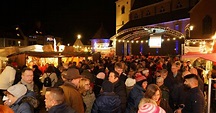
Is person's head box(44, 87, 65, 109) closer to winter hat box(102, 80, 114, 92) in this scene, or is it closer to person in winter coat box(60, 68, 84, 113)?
person in winter coat box(60, 68, 84, 113)

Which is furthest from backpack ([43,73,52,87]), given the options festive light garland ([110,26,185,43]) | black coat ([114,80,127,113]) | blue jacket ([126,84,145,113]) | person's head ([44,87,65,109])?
festive light garland ([110,26,185,43])

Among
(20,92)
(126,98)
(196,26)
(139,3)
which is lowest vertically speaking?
(126,98)

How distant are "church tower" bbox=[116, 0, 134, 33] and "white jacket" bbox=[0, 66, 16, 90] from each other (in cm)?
5148

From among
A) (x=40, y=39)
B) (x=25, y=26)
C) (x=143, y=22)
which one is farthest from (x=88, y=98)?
(x=40, y=39)

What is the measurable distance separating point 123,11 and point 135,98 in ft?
180

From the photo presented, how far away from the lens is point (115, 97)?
5.38 meters

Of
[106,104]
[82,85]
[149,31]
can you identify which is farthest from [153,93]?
[149,31]

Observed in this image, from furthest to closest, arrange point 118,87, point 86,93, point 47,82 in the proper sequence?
point 47,82 < point 118,87 < point 86,93

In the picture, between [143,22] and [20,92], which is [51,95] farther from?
[143,22]

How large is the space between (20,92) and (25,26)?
6792 centimetres

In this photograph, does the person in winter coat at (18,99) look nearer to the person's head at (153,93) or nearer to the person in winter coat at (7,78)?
the person's head at (153,93)

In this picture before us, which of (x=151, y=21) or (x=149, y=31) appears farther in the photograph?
(x=151, y=21)

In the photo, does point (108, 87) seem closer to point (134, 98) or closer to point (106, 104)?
point (134, 98)

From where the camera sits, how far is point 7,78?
8094mm
